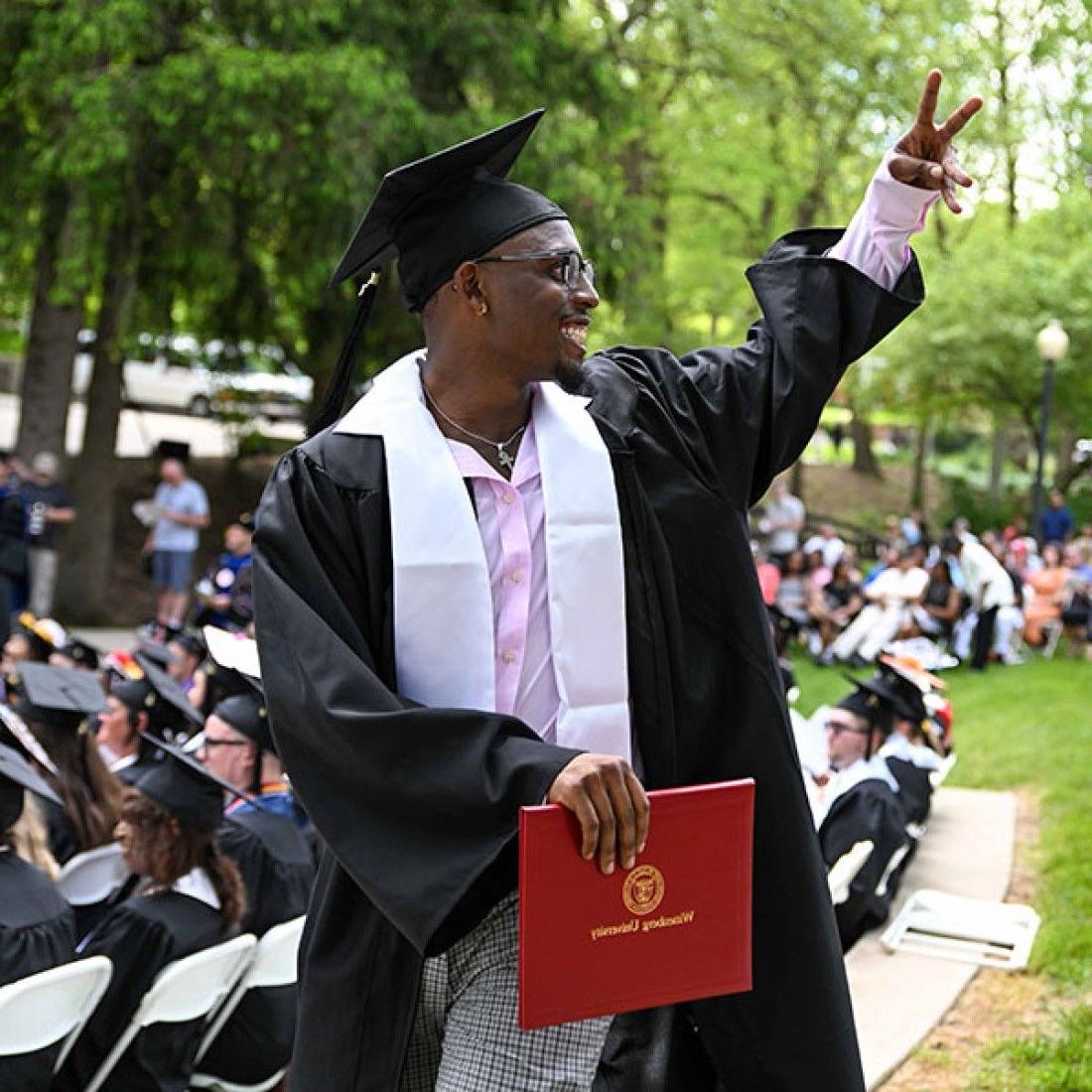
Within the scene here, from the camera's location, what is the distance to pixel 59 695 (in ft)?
21.7

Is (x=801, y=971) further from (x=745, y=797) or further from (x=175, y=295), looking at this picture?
(x=175, y=295)

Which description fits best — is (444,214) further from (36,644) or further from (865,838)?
(36,644)

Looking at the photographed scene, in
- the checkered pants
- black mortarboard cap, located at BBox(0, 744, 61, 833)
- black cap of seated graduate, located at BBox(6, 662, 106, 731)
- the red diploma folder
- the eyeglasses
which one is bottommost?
black cap of seated graduate, located at BBox(6, 662, 106, 731)

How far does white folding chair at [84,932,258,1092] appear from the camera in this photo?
15.3 ft

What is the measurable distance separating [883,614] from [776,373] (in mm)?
15440

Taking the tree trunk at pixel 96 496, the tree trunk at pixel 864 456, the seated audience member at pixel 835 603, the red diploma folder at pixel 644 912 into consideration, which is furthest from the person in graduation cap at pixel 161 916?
the tree trunk at pixel 864 456

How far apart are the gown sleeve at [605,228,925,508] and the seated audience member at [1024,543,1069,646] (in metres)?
18.2

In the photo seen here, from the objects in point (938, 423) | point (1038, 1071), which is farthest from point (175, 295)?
point (938, 423)

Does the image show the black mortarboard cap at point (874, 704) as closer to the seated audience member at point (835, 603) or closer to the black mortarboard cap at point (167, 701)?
the black mortarboard cap at point (167, 701)

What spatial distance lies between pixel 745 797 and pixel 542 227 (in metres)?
0.92

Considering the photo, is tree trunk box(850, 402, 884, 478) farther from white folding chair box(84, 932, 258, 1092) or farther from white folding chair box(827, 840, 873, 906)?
white folding chair box(84, 932, 258, 1092)

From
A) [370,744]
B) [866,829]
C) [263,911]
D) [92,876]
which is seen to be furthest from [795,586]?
[370,744]

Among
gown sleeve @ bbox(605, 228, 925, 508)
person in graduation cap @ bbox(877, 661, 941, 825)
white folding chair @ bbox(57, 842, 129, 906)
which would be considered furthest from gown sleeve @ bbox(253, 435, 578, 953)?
person in graduation cap @ bbox(877, 661, 941, 825)

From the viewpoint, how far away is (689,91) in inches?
954
